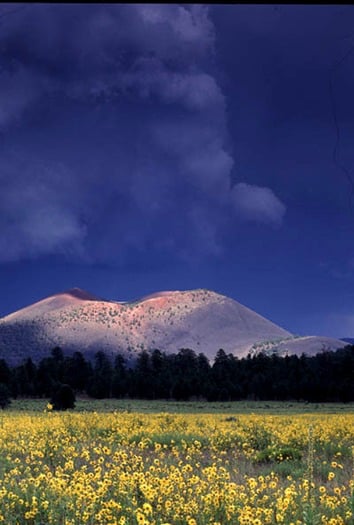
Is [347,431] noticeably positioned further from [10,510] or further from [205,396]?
[205,396]

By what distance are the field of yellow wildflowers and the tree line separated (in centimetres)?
5858

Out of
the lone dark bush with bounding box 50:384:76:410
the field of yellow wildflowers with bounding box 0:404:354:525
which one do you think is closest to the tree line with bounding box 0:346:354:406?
the lone dark bush with bounding box 50:384:76:410

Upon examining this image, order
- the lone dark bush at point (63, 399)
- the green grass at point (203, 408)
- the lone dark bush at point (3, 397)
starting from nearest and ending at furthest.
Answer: the lone dark bush at point (63, 399) < the green grass at point (203, 408) < the lone dark bush at point (3, 397)

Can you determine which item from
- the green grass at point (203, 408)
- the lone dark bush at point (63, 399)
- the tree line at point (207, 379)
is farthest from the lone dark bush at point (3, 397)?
the tree line at point (207, 379)

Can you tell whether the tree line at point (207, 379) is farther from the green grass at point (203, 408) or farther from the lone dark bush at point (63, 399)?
the lone dark bush at point (63, 399)

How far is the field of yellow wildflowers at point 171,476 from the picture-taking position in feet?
20.2

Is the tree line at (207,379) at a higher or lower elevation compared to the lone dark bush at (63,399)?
higher

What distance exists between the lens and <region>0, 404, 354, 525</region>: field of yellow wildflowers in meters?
6.16

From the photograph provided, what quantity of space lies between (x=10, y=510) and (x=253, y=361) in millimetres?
89649

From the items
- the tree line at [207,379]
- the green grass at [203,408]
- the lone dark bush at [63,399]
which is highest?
the tree line at [207,379]

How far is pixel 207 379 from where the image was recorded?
84.0 m

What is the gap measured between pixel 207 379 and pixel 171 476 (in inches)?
3066

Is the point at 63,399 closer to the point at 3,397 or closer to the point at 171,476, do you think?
the point at 3,397

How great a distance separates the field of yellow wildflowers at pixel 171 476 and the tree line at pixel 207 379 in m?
58.6
